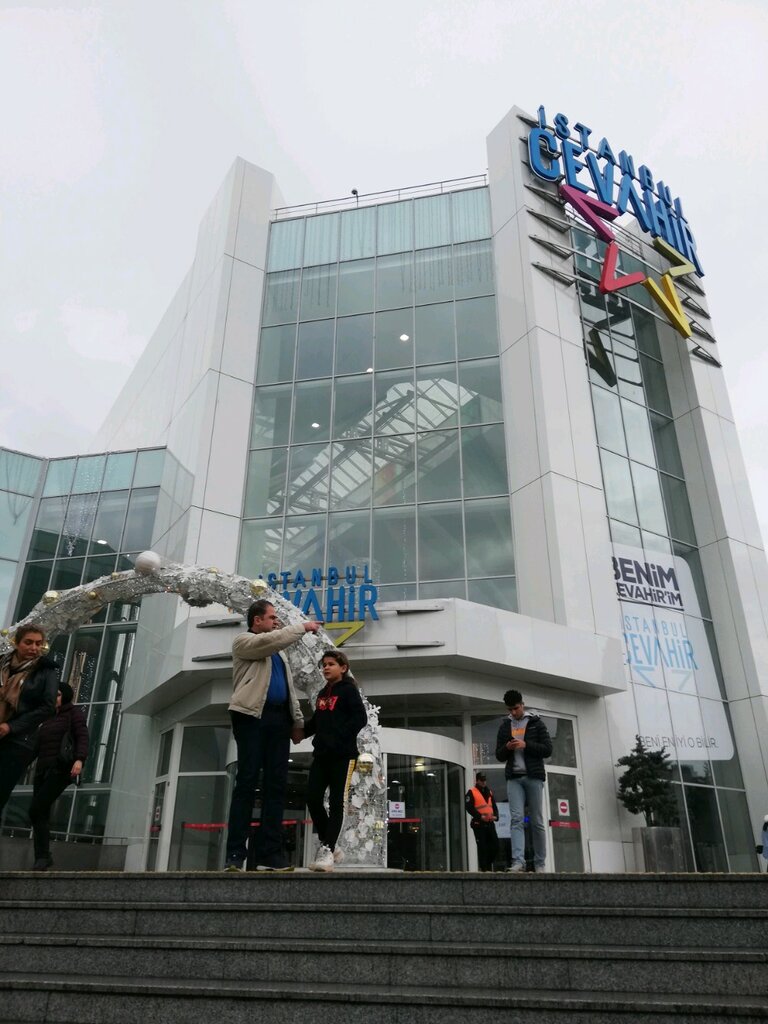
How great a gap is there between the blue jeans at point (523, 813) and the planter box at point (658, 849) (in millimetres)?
7544

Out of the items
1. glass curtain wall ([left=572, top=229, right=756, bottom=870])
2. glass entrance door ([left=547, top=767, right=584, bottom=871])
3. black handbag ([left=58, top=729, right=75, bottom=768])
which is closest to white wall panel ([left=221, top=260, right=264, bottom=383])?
glass curtain wall ([left=572, top=229, right=756, bottom=870])

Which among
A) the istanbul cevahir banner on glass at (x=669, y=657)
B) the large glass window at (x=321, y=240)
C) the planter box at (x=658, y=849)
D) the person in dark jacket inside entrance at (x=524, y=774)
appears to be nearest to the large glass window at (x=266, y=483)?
the large glass window at (x=321, y=240)

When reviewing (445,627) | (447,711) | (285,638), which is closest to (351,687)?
(285,638)

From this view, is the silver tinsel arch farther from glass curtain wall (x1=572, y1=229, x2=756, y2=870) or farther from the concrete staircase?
glass curtain wall (x1=572, y1=229, x2=756, y2=870)

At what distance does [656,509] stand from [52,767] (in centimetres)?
1642

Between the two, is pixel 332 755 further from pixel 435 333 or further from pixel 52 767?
pixel 435 333

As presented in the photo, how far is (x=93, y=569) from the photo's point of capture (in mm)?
23594

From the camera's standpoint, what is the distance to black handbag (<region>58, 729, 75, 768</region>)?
7430 millimetres

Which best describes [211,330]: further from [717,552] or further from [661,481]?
[717,552]

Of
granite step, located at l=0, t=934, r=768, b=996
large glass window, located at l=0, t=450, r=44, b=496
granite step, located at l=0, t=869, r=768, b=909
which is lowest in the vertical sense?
granite step, located at l=0, t=934, r=768, b=996

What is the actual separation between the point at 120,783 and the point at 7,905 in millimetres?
14465

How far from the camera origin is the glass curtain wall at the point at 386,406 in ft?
58.0

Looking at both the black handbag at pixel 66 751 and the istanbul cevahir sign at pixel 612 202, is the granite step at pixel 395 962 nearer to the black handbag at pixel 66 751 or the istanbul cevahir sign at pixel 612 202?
the black handbag at pixel 66 751

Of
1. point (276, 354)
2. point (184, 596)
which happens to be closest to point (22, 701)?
point (184, 596)
